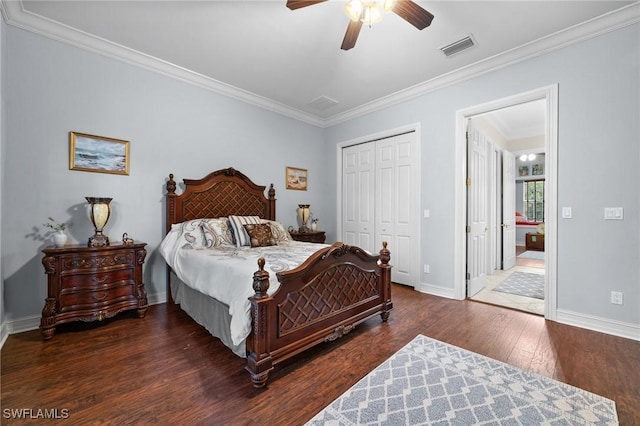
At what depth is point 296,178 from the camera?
493cm

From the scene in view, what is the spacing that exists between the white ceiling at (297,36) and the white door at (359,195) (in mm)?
1295

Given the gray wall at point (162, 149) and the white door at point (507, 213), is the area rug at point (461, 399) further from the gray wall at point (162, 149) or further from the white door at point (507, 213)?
the white door at point (507, 213)

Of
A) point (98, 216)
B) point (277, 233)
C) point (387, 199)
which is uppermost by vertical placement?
point (387, 199)

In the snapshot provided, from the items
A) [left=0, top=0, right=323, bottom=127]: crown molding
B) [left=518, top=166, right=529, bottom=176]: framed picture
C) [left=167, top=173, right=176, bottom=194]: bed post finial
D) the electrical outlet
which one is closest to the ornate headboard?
[left=167, top=173, right=176, bottom=194]: bed post finial

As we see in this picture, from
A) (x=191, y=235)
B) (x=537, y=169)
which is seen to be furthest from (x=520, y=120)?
(x=191, y=235)

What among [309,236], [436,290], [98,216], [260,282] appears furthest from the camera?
[309,236]

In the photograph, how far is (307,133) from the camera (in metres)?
5.14

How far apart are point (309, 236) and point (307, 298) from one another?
2464 mm

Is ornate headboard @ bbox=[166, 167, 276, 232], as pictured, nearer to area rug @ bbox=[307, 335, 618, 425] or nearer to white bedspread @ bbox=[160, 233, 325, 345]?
white bedspread @ bbox=[160, 233, 325, 345]

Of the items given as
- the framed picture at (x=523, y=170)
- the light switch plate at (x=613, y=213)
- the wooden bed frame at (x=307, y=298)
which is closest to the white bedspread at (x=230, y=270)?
the wooden bed frame at (x=307, y=298)

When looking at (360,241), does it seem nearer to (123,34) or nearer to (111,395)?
(111,395)

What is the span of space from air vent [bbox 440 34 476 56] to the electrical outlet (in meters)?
2.83

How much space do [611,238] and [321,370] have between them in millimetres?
2940

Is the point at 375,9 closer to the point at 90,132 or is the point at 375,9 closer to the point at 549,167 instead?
the point at 549,167
